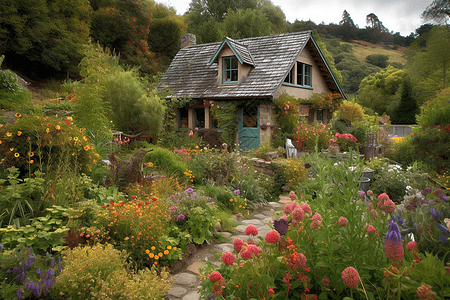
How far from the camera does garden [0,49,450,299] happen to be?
6.34ft

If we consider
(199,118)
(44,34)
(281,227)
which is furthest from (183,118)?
(281,227)

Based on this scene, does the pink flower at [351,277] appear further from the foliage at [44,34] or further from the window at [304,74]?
the foliage at [44,34]

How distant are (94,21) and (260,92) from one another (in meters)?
14.8

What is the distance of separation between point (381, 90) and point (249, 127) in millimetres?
28993

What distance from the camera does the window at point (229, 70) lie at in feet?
45.7

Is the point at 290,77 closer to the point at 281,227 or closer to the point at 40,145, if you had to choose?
the point at 40,145

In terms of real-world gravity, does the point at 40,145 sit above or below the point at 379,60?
below

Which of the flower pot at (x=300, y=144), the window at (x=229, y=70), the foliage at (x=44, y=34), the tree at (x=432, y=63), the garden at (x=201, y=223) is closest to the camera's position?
the garden at (x=201, y=223)

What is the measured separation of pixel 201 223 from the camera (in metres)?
4.37

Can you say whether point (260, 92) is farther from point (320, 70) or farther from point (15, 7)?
point (15, 7)

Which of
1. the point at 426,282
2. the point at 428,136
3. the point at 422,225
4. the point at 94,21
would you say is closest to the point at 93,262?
the point at 426,282

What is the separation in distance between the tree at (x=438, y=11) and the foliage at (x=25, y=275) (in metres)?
34.3

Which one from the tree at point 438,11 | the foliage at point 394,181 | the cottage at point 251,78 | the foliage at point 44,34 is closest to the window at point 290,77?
the cottage at point 251,78

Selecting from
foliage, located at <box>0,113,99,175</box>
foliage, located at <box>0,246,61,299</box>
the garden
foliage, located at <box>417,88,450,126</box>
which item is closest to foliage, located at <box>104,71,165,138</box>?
the garden
